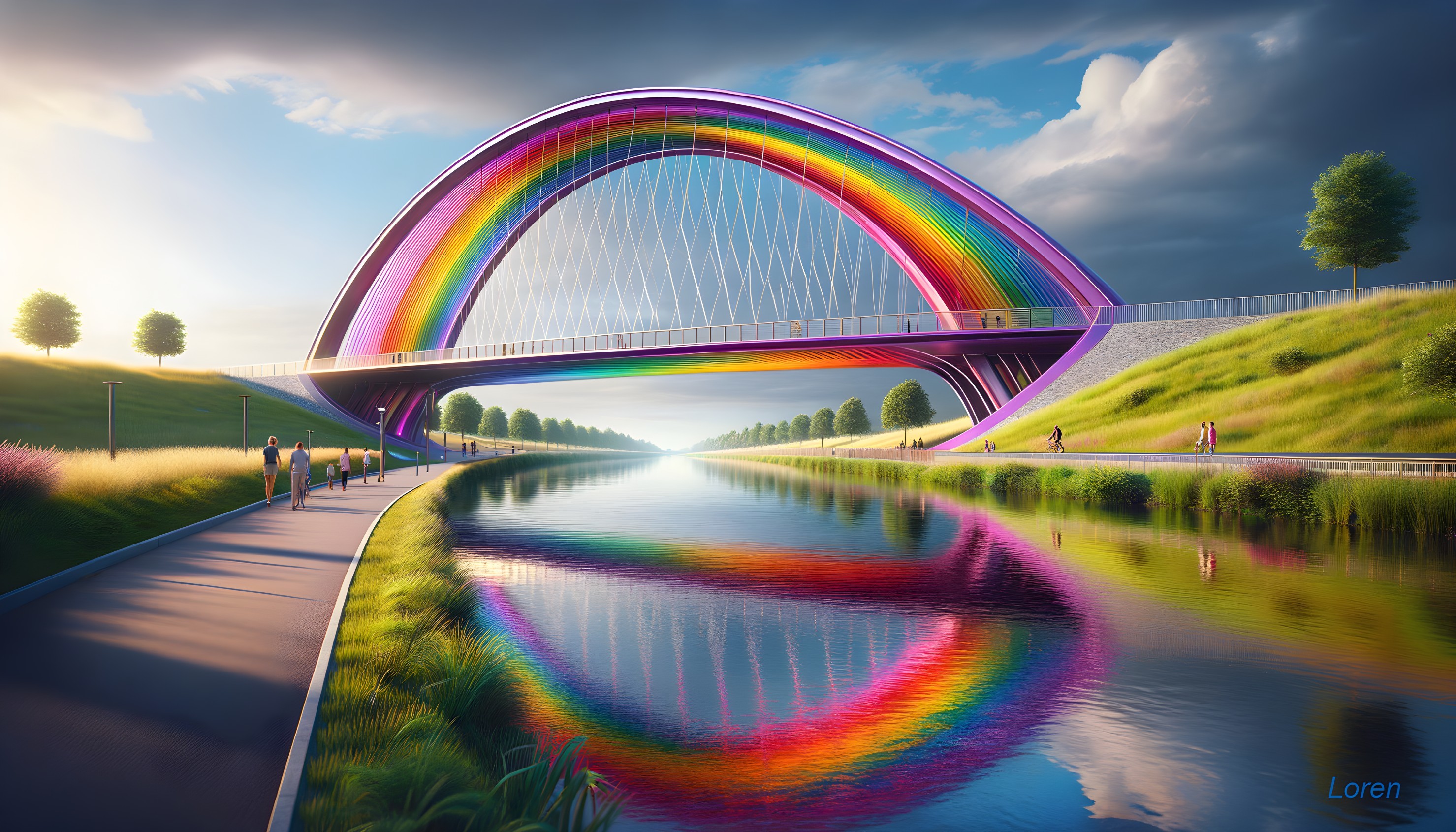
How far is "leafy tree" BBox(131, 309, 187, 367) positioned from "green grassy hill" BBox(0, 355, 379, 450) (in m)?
20.5

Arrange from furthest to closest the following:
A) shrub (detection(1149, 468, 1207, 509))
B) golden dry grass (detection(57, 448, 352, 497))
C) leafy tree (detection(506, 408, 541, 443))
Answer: leafy tree (detection(506, 408, 541, 443)) < shrub (detection(1149, 468, 1207, 509)) < golden dry grass (detection(57, 448, 352, 497))

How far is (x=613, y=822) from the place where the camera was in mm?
5469

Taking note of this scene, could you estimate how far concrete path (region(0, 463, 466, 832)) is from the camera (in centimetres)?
419

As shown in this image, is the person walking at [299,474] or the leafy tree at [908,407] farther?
the leafy tree at [908,407]

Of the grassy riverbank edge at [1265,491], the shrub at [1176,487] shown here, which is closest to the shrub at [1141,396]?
the grassy riverbank edge at [1265,491]

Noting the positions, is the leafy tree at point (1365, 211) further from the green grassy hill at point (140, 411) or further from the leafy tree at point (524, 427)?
the leafy tree at point (524, 427)

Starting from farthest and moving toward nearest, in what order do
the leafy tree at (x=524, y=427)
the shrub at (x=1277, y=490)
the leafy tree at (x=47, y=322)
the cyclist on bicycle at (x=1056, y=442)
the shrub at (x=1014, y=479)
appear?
the leafy tree at (x=524, y=427) < the leafy tree at (x=47, y=322) < the cyclist on bicycle at (x=1056, y=442) < the shrub at (x=1014, y=479) < the shrub at (x=1277, y=490)

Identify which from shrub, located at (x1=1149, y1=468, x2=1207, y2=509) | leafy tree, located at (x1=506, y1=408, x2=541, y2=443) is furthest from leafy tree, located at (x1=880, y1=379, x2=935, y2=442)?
leafy tree, located at (x1=506, y1=408, x2=541, y2=443)

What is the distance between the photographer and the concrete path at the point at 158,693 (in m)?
4.19

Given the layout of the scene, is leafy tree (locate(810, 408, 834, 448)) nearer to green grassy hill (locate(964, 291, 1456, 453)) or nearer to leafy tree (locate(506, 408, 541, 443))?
leafy tree (locate(506, 408, 541, 443))

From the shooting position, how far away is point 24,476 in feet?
42.1

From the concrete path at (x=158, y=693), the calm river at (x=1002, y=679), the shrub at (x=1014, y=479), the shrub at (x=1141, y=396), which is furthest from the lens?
the shrub at (x=1141, y=396)

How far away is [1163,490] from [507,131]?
5960 centimetres

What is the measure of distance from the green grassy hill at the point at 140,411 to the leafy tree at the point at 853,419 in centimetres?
6052
